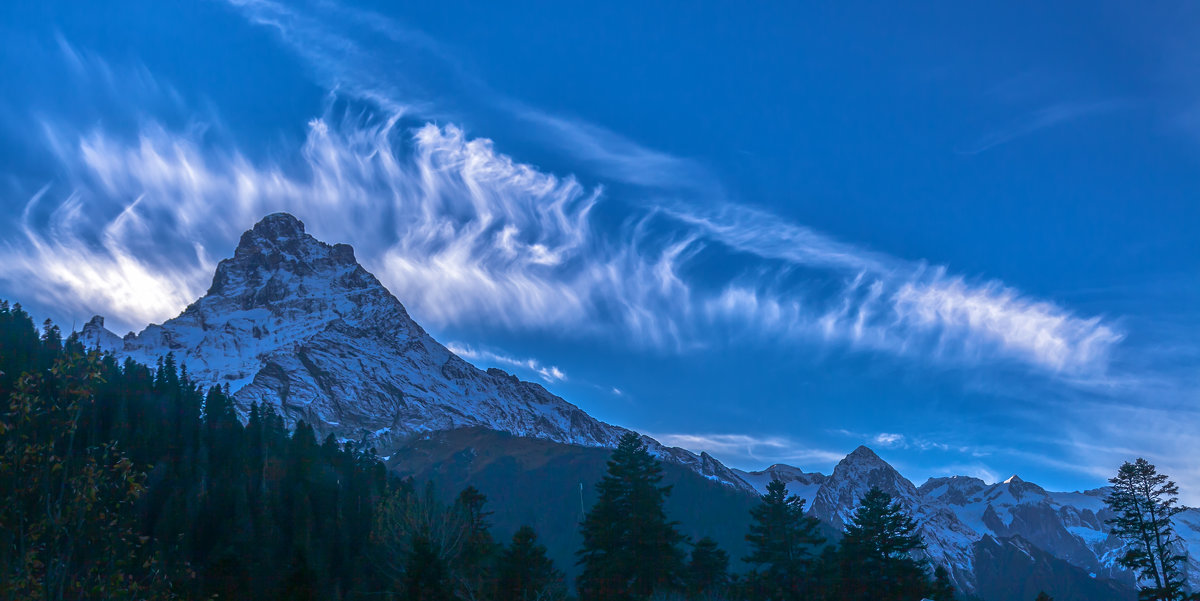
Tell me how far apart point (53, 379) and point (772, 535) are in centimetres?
5786

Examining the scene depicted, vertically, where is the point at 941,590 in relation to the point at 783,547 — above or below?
below

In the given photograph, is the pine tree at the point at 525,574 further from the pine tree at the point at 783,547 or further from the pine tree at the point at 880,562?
the pine tree at the point at 880,562

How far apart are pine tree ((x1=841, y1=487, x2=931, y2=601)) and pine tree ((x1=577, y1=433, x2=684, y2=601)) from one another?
13.5 m

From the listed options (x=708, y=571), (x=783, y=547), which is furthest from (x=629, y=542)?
(x=783, y=547)

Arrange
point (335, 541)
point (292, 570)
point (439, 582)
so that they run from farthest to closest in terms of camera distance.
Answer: point (335, 541) < point (292, 570) < point (439, 582)

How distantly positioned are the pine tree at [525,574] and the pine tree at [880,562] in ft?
71.9

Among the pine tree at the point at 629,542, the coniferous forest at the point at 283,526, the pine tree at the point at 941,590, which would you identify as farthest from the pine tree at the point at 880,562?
the pine tree at the point at 629,542

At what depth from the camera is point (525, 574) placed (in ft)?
199

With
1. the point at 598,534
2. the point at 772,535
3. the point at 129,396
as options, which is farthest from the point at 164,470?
the point at 772,535

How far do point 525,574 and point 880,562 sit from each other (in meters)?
26.7

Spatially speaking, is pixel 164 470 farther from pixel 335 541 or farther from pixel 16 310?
pixel 16 310

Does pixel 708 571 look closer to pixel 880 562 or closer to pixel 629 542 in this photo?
pixel 629 542

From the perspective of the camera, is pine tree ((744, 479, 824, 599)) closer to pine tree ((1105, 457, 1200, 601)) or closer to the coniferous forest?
the coniferous forest

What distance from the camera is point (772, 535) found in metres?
Result: 66.4
